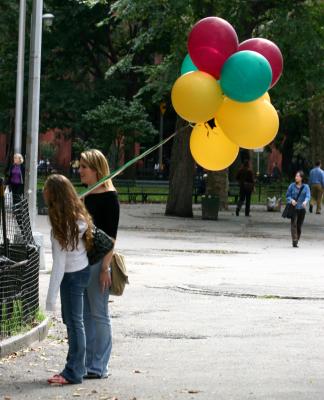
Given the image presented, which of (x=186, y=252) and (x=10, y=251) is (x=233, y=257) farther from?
A: (x=10, y=251)

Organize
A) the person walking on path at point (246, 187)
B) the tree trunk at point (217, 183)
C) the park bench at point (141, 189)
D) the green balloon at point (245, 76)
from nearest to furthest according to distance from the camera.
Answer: the green balloon at point (245, 76) → the person walking on path at point (246, 187) → the tree trunk at point (217, 183) → the park bench at point (141, 189)

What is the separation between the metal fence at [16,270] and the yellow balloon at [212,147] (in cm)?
186

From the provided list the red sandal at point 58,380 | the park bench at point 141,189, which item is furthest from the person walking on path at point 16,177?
the red sandal at point 58,380

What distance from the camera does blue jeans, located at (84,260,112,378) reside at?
945 cm

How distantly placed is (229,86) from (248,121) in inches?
14.3

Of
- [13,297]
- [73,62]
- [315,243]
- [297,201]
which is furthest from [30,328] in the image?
[73,62]

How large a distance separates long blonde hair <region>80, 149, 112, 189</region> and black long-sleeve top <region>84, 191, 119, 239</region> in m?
0.10

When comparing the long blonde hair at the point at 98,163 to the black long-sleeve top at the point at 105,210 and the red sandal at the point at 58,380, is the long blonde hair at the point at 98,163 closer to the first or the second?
the black long-sleeve top at the point at 105,210

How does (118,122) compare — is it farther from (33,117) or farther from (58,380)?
(58,380)

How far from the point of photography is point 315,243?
95.1 feet

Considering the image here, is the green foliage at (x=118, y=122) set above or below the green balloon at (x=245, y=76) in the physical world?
above

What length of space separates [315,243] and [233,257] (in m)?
5.79

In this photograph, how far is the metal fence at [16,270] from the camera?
1114 cm

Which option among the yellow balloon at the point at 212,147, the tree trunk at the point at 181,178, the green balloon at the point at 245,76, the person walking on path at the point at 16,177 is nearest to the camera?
the green balloon at the point at 245,76
